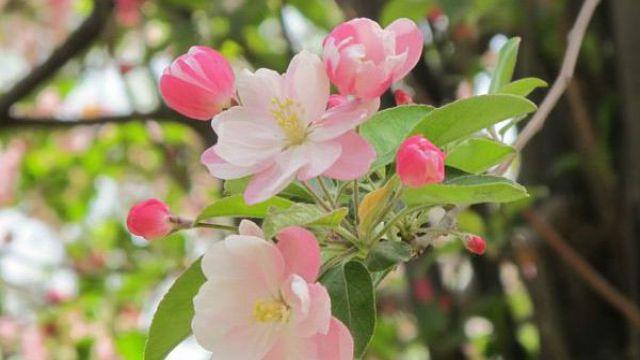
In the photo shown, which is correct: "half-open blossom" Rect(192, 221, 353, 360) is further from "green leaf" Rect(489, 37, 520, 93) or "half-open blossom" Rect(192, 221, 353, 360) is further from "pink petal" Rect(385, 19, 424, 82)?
"green leaf" Rect(489, 37, 520, 93)

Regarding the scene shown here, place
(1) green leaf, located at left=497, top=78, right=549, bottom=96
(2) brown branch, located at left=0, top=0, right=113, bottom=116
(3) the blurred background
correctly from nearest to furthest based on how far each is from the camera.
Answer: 1. (1) green leaf, located at left=497, top=78, right=549, bottom=96
2. (3) the blurred background
3. (2) brown branch, located at left=0, top=0, right=113, bottom=116

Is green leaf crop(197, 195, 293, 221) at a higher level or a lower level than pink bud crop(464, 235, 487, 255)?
higher

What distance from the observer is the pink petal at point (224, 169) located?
2.05 feet

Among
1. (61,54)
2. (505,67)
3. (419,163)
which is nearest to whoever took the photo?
(419,163)

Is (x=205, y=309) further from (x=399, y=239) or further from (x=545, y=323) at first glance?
(x=545, y=323)

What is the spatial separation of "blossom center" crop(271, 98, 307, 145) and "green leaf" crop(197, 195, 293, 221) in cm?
5

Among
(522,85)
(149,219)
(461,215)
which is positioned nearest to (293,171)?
(149,219)

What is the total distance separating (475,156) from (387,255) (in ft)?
0.40

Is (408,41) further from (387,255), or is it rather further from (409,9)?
(409,9)

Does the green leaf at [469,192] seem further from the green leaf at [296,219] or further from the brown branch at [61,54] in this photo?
the brown branch at [61,54]

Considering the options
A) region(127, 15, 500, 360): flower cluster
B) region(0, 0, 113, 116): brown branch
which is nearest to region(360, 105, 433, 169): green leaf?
region(127, 15, 500, 360): flower cluster

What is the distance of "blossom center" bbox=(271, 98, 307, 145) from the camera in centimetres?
65

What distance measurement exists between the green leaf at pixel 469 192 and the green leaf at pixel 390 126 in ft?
0.17

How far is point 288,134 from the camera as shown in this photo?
655mm
